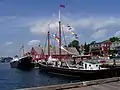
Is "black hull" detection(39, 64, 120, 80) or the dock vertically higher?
"black hull" detection(39, 64, 120, 80)

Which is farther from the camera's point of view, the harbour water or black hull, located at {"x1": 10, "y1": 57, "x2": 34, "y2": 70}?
black hull, located at {"x1": 10, "y1": 57, "x2": 34, "y2": 70}

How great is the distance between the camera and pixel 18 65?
125938 millimetres

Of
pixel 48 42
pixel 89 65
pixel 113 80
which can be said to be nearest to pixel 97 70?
pixel 89 65

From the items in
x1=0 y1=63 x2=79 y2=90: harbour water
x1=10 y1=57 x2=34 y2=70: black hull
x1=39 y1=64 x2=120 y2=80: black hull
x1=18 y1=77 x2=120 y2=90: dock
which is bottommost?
x1=0 y1=63 x2=79 y2=90: harbour water

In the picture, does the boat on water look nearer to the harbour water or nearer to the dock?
the harbour water

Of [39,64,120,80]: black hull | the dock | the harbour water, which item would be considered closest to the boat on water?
[39,64,120,80]: black hull

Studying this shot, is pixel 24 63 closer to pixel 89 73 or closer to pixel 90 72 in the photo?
pixel 89 73

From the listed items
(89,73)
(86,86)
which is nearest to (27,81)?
(89,73)

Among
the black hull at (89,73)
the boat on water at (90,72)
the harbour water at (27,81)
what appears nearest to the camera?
the harbour water at (27,81)

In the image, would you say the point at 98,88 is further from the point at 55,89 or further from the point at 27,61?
the point at 27,61

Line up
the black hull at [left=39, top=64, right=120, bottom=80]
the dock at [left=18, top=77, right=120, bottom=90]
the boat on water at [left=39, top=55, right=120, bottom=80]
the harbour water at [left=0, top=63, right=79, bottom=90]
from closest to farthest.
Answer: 1. the dock at [left=18, top=77, right=120, bottom=90]
2. the harbour water at [left=0, top=63, right=79, bottom=90]
3. the black hull at [left=39, top=64, right=120, bottom=80]
4. the boat on water at [left=39, top=55, right=120, bottom=80]

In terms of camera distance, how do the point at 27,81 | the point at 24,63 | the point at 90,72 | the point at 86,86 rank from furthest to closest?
1. the point at 24,63
2. the point at 27,81
3. the point at 90,72
4. the point at 86,86

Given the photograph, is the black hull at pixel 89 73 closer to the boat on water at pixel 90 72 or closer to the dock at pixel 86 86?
the boat on water at pixel 90 72

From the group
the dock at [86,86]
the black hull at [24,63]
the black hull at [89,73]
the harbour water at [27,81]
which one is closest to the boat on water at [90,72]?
the black hull at [89,73]
